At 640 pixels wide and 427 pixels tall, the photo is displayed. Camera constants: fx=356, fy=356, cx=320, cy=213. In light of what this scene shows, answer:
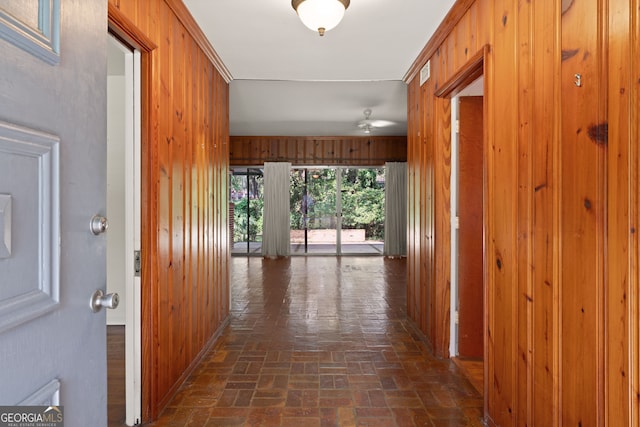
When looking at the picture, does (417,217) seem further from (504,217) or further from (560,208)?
(560,208)

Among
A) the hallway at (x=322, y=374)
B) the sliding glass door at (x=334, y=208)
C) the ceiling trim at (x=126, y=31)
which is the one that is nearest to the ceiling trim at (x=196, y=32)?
the ceiling trim at (x=126, y=31)

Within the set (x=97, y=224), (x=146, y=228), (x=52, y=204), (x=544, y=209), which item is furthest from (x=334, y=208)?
(x=52, y=204)

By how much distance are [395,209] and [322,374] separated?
20.4 ft

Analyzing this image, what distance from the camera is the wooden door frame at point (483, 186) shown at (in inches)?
81.0

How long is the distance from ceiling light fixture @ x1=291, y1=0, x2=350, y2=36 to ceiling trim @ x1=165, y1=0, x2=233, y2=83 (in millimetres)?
763

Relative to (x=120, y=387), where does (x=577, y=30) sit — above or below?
above

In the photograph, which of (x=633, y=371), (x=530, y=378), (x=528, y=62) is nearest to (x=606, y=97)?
(x=528, y=62)

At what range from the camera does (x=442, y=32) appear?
2688 millimetres

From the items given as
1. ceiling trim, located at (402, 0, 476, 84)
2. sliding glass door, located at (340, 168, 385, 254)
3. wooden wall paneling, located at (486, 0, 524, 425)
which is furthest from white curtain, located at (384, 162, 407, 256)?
wooden wall paneling, located at (486, 0, 524, 425)

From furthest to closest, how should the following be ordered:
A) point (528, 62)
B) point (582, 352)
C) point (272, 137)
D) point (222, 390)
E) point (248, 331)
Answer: point (272, 137) < point (248, 331) < point (222, 390) < point (528, 62) < point (582, 352)

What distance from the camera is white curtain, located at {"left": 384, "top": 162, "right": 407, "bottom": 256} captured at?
844 cm

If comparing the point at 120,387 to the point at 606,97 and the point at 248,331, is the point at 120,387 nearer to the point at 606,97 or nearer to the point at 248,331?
the point at 248,331

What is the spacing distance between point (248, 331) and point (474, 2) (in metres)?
3.31

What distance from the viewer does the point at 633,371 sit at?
1088 millimetres
